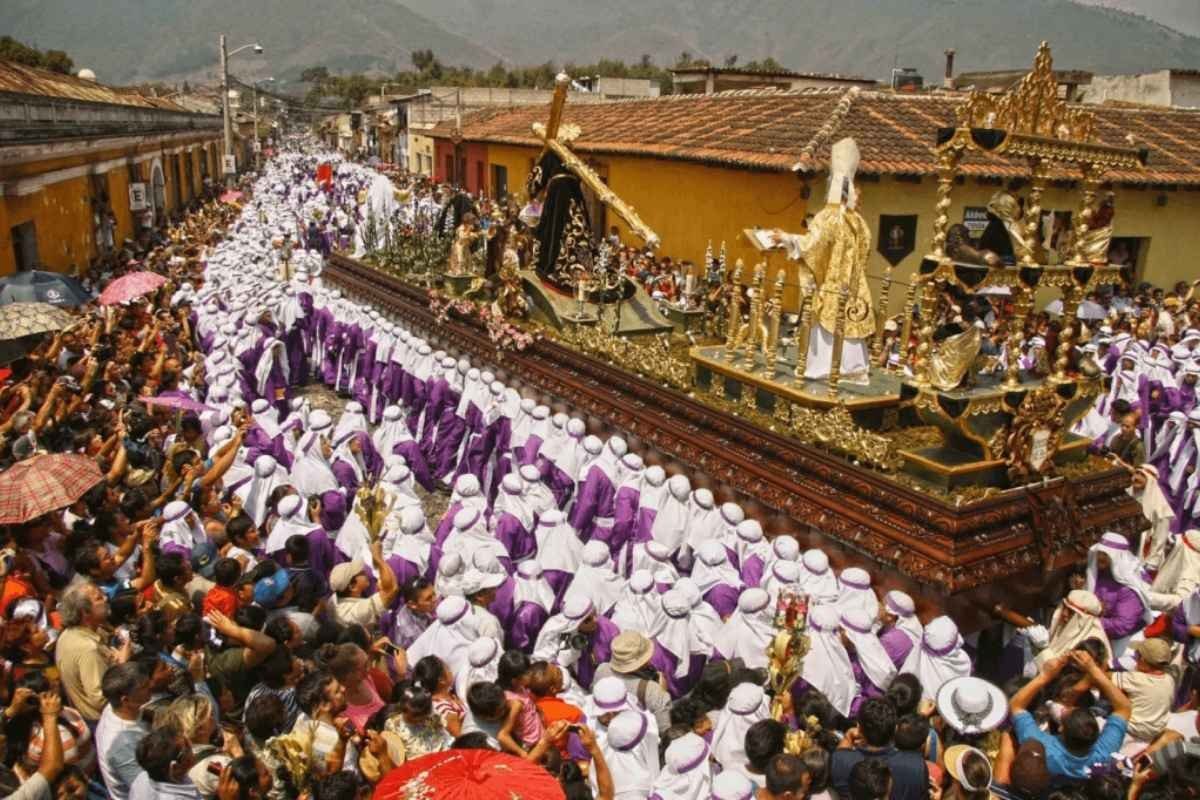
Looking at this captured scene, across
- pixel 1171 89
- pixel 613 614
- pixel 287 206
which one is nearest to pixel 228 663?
pixel 613 614

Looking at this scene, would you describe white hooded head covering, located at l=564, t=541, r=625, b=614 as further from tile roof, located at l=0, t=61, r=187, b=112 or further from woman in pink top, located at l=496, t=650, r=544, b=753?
tile roof, located at l=0, t=61, r=187, b=112

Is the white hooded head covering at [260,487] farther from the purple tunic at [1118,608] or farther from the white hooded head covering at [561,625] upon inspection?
the purple tunic at [1118,608]

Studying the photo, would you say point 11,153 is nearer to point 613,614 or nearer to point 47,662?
point 47,662

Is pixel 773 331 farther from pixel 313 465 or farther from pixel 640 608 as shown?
pixel 313 465

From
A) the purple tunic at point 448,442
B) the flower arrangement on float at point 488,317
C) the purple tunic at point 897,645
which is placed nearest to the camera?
the purple tunic at point 897,645

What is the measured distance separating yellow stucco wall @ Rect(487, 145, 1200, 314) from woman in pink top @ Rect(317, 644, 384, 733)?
1020cm

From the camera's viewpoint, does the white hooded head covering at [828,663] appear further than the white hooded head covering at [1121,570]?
No

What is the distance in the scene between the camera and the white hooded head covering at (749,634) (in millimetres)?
5758

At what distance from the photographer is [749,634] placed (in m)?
5.80

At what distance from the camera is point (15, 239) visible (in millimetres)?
15273

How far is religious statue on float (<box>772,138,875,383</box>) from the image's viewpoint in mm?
9227

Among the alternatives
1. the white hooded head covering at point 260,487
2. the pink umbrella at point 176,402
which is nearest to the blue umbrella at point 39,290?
the pink umbrella at point 176,402

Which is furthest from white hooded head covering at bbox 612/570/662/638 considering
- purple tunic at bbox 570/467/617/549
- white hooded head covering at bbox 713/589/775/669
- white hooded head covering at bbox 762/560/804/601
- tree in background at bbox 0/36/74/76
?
tree in background at bbox 0/36/74/76

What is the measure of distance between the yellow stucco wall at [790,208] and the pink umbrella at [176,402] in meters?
8.95
